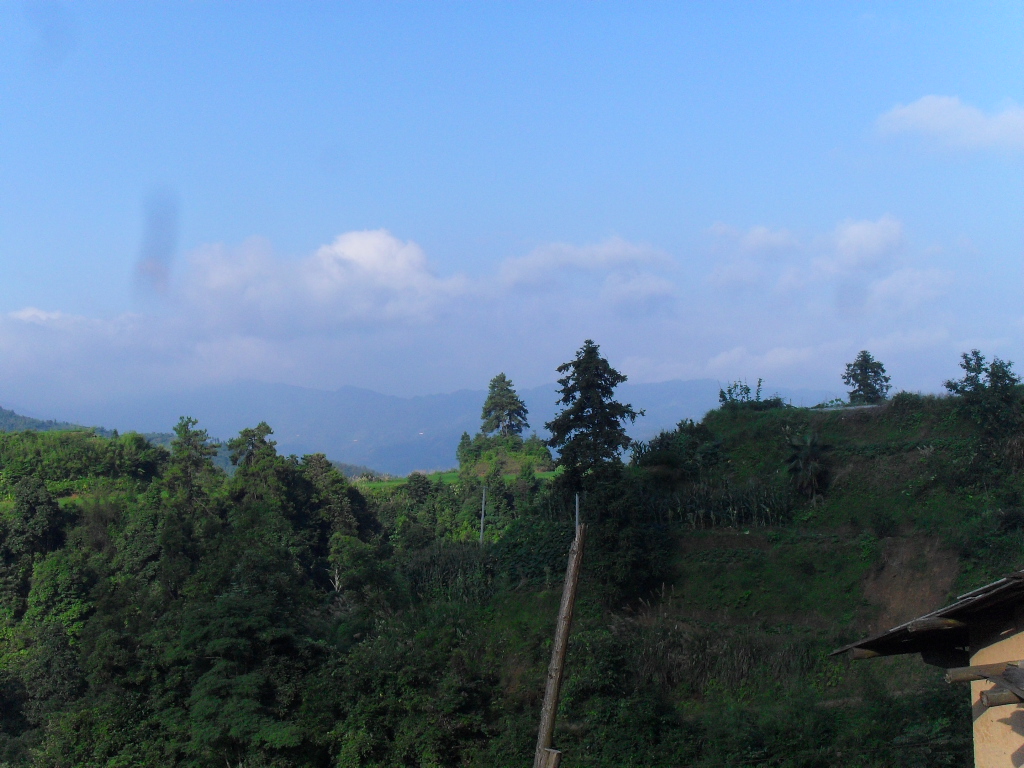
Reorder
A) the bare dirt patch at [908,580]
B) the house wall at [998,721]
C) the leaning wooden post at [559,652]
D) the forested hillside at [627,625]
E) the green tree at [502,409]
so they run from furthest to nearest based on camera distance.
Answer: the green tree at [502,409] → the bare dirt patch at [908,580] → the forested hillside at [627,625] → the leaning wooden post at [559,652] → the house wall at [998,721]

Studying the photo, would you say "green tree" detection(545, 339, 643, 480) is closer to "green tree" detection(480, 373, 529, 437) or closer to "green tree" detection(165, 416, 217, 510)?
"green tree" detection(165, 416, 217, 510)

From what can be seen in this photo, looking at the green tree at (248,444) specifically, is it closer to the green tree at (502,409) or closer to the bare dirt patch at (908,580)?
the green tree at (502,409)

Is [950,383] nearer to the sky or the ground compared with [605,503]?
nearer to the sky

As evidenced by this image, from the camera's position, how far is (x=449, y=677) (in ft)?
46.3

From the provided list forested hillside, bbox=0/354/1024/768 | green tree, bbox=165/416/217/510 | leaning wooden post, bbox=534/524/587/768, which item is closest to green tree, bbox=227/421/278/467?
green tree, bbox=165/416/217/510

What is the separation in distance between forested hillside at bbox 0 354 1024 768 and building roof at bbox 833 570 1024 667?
18.5 feet

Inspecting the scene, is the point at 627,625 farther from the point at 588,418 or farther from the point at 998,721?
the point at 998,721

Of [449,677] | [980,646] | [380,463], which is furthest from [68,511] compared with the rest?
[380,463]

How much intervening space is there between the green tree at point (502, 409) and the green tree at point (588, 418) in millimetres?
28223

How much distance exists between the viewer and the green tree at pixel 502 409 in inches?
1953

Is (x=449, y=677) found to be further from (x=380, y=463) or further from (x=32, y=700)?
(x=380, y=463)

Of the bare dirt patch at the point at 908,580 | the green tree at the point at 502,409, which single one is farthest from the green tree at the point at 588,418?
the green tree at the point at 502,409

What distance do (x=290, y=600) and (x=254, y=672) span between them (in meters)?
2.16

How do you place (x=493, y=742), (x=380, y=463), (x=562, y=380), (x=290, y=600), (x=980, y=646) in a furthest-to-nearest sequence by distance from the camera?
(x=380, y=463) < (x=562, y=380) < (x=290, y=600) < (x=493, y=742) < (x=980, y=646)
